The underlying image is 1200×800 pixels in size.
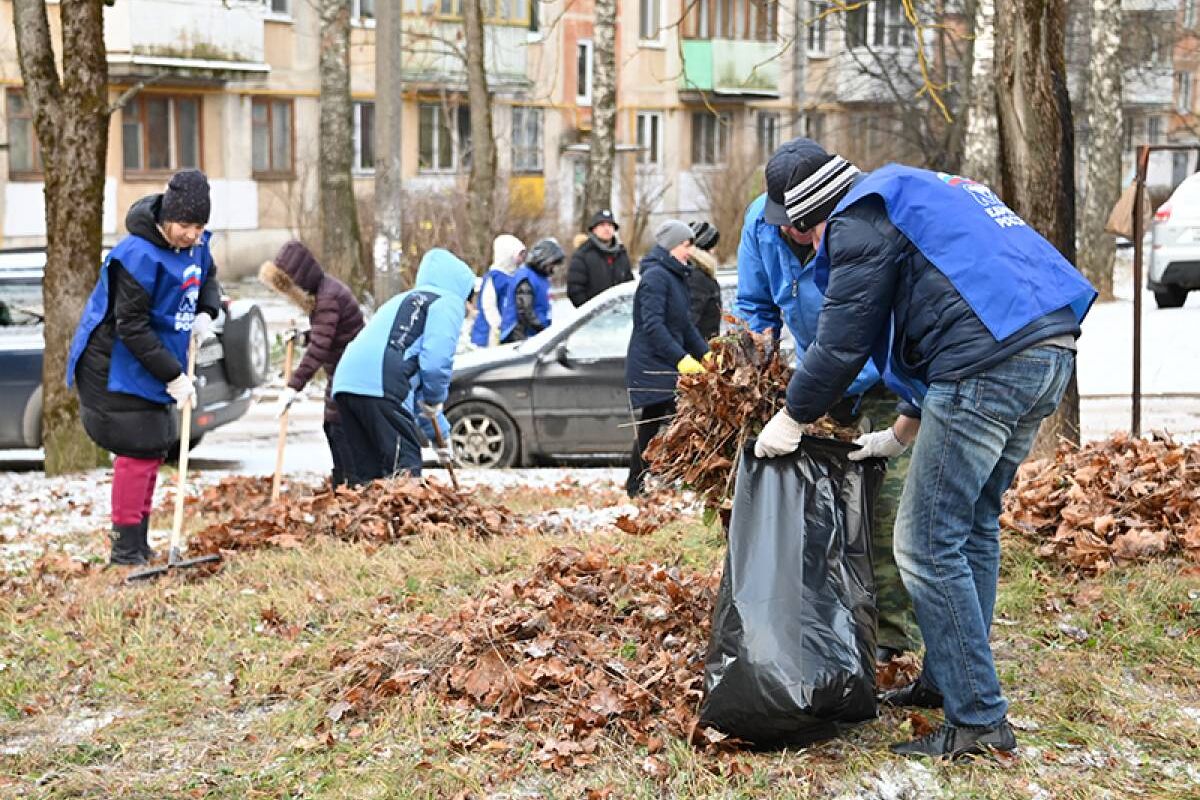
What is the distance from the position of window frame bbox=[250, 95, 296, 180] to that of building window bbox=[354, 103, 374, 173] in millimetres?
1770

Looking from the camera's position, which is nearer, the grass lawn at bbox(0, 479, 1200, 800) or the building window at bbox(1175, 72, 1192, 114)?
the grass lawn at bbox(0, 479, 1200, 800)

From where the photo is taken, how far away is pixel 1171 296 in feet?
67.9

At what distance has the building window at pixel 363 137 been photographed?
3534cm

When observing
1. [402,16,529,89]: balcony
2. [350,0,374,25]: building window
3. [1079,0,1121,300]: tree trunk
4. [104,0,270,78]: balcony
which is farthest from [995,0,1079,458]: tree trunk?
[350,0,374,25]: building window

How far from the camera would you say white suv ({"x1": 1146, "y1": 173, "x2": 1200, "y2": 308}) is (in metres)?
19.6

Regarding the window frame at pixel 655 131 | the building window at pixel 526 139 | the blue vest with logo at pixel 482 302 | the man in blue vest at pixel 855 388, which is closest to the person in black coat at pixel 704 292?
the blue vest with logo at pixel 482 302

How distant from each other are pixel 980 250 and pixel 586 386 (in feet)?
25.9

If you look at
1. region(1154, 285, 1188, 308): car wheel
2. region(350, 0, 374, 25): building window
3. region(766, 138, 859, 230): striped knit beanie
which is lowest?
region(1154, 285, 1188, 308): car wheel

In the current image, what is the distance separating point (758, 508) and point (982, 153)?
12155mm

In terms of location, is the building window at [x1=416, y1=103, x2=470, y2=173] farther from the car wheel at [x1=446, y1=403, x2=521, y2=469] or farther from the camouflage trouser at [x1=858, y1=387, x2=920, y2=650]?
the camouflage trouser at [x1=858, y1=387, x2=920, y2=650]

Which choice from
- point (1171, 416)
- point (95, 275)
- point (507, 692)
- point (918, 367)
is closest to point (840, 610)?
point (918, 367)

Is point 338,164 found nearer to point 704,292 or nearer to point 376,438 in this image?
point 704,292

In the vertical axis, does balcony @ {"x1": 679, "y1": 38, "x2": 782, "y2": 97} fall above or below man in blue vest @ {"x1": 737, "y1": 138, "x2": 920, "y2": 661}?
above

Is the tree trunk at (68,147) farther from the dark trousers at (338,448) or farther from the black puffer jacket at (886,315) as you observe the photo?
the black puffer jacket at (886,315)
